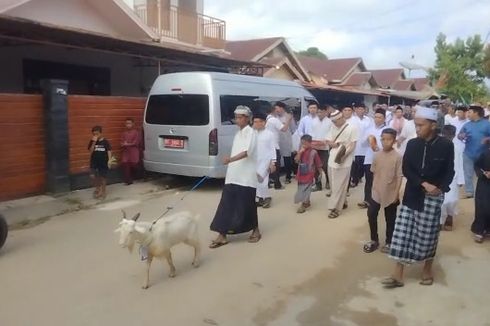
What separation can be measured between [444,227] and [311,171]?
211 centimetres

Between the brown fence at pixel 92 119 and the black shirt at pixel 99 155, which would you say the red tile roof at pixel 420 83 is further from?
the black shirt at pixel 99 155

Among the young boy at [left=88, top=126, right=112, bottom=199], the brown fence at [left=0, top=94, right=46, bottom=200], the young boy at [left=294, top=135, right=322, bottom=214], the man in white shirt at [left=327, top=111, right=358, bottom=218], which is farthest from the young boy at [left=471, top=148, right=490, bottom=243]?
the brown fence at [left=0, top=94, right=46, bottom=200]

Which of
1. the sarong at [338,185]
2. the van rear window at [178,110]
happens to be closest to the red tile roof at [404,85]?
the van rear window at [178,110]

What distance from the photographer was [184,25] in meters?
17.1

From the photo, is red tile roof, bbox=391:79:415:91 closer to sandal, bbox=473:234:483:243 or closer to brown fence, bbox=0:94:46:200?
brown fence, bbox=0:94:46:200

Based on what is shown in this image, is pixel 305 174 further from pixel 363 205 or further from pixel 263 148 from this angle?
pixel 363 205

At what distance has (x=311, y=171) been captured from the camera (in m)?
8.02

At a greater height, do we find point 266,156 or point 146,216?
point 266,156

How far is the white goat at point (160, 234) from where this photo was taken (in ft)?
14.4

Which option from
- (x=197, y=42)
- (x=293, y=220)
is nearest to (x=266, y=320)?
(x=293, y=220)

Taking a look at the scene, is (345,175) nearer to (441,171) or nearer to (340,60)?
(441,171)

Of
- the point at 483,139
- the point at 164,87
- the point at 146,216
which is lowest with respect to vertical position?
the point at 146,216

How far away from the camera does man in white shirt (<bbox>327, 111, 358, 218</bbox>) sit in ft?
24.7

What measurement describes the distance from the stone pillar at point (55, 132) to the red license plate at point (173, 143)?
180 cm
